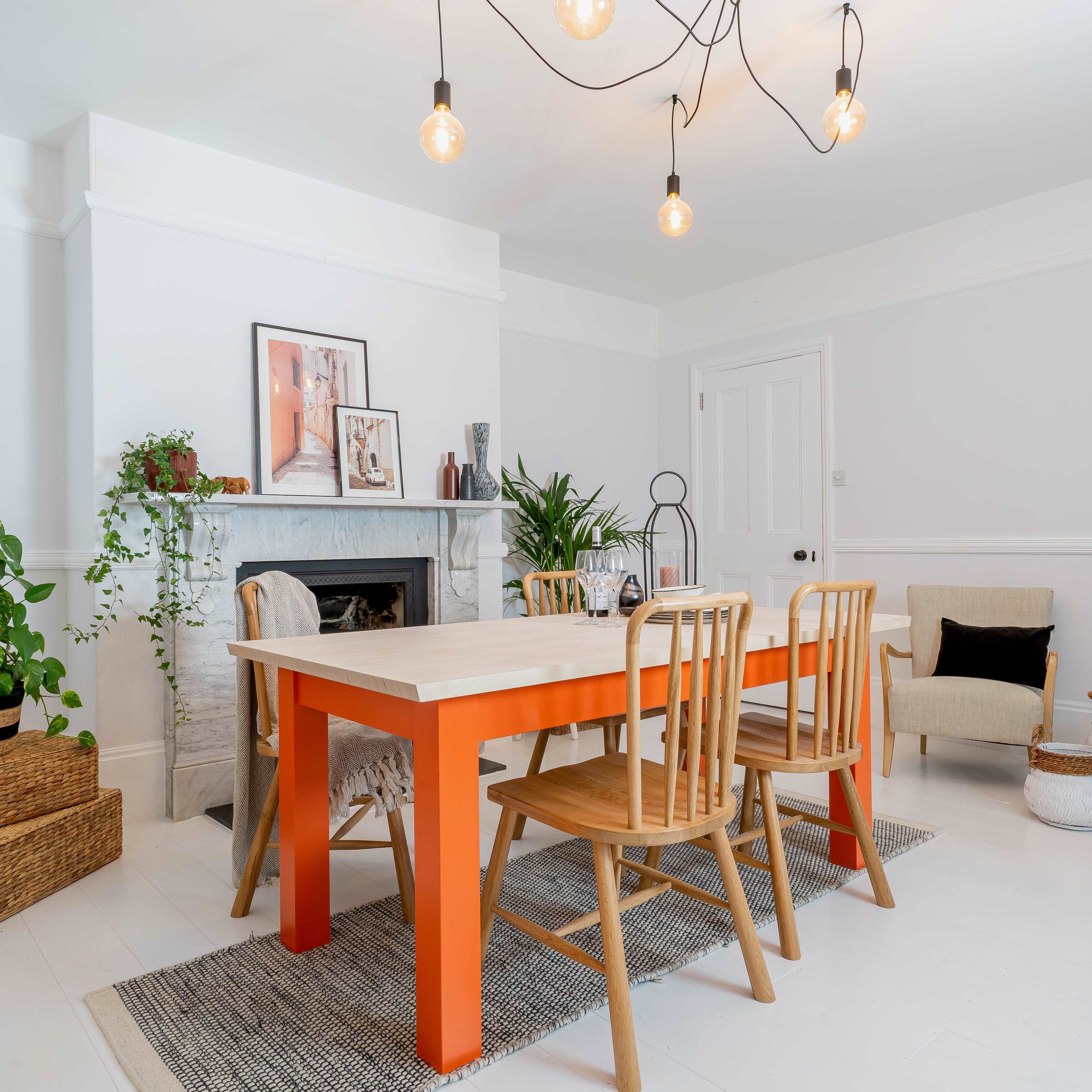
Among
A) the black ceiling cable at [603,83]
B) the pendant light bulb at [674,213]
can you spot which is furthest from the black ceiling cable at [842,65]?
the pendant light bulb at [674,213]

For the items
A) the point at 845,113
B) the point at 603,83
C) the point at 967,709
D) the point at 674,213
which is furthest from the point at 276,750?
the point at 967,709

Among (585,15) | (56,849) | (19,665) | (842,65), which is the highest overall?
(842,65)

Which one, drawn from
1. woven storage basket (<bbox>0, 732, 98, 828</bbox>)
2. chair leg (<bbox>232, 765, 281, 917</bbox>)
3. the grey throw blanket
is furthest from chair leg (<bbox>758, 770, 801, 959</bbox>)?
woven storage basket (<bbox>0, 732, 98, 828</bbox>)

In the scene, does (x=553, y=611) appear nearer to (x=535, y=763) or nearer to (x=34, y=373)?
(x=535, y=763)

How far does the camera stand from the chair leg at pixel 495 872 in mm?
1818

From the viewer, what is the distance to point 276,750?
214 cm

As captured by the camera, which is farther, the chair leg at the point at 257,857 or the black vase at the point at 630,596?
the black vase at the point at 630,596

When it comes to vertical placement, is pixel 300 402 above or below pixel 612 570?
above

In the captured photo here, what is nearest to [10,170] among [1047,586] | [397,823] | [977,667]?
[397,823]

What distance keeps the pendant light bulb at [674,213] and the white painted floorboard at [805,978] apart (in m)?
2.03

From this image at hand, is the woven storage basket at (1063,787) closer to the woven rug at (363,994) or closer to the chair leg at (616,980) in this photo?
the woven rug at (363,994)

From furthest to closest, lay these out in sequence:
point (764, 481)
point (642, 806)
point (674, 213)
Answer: point (764, 481) → point (674, 213) → point (642, 806)

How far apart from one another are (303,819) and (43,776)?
103cm

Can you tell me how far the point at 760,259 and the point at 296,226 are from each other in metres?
2.64
